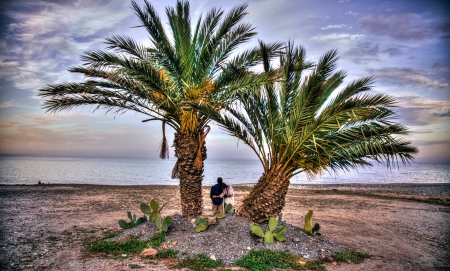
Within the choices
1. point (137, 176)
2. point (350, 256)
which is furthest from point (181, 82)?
point (137, 176)

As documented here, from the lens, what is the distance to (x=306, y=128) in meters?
6.87

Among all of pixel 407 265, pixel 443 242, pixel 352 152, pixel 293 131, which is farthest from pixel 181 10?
pixel 443 242

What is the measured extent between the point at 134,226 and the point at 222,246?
2.93 m

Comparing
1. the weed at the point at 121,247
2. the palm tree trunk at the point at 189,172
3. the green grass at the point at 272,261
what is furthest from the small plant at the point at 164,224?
the green grass at the point at 272,261

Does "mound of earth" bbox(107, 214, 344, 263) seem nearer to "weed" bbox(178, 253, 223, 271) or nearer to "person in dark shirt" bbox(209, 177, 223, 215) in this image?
"weed" bbox(178, 253, 223, 271)

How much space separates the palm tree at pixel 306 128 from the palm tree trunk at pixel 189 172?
4.45 ft

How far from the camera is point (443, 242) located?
8539mm

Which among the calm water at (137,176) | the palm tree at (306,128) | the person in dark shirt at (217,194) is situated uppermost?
the palm tree at (306,128)

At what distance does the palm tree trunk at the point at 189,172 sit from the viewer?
332 inches

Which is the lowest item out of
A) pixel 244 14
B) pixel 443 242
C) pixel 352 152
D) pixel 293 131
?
pixel 443 242

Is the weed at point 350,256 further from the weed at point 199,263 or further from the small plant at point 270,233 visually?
the weed at point 199,263

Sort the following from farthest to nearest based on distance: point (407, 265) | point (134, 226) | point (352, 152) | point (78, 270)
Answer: point (134, 226) → point (352, 152) → point (407, 265) → point (78, 270)

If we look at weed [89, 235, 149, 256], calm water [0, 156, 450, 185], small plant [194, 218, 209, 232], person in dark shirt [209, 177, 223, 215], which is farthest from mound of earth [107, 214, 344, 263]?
calm water [0, 156, 450, 185]

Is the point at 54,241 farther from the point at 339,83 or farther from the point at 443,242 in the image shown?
the point at 443,242
